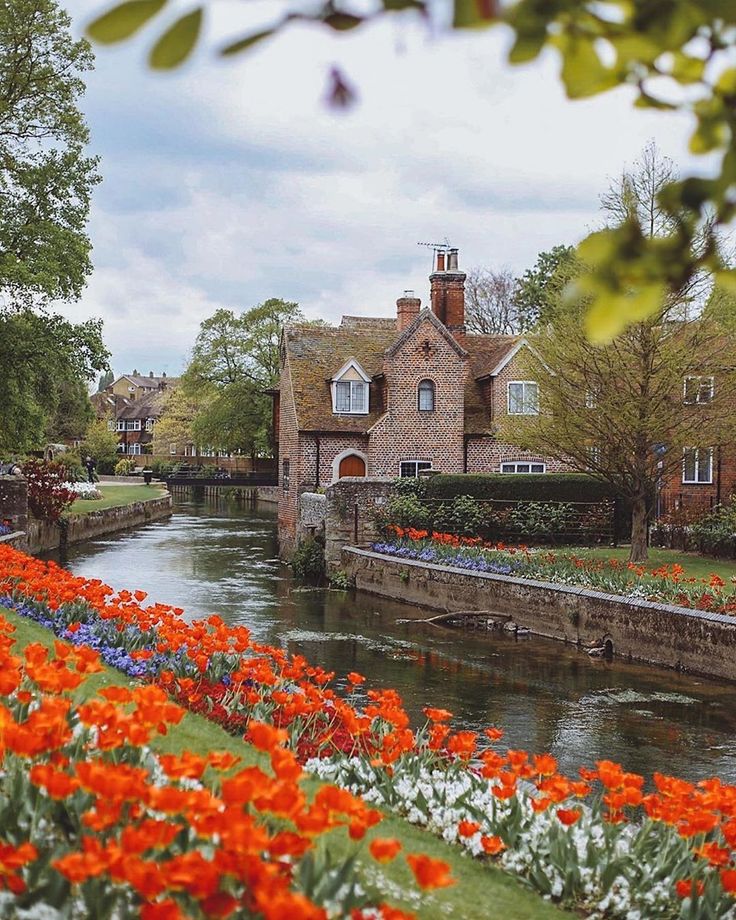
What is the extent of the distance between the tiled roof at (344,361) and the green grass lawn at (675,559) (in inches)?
314

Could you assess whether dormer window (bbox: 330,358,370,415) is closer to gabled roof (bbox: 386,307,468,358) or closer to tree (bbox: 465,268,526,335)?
gabled roof (bbox: 386,307,468,358)

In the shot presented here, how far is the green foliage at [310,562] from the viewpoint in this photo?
27359 mm

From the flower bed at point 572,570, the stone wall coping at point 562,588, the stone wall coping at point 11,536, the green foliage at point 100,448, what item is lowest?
the stone wall coping at point 562,588

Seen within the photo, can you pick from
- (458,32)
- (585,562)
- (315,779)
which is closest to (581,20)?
(458,32)

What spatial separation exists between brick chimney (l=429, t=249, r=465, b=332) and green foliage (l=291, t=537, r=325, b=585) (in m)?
12.0

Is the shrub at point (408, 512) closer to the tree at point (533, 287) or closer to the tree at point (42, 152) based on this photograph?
the tree at point (42, 152)

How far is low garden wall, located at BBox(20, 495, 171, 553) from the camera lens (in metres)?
30.1

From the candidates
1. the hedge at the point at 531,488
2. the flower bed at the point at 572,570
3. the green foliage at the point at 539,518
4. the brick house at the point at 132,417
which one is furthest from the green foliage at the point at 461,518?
the brick house at the point at 132,417

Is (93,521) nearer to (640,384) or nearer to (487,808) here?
(640,384)

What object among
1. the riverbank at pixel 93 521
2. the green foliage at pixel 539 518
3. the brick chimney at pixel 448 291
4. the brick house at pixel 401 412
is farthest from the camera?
the brick chimney at pixel 448 291

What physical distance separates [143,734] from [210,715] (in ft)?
13.1

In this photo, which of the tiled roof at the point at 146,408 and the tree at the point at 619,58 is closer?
the tree at the point at 619,58

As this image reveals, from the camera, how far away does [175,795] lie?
3.09m

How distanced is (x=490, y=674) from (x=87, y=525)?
24965mm
